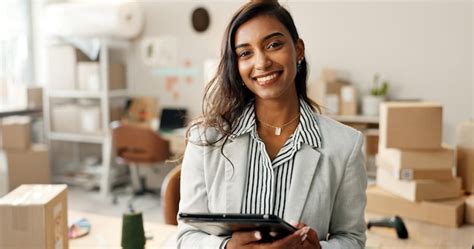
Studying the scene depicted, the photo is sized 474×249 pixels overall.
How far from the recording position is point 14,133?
176 inches

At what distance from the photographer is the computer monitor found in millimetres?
4953

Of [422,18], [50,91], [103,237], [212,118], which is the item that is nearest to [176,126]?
[50,91]

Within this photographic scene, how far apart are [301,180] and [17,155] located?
3.88 m

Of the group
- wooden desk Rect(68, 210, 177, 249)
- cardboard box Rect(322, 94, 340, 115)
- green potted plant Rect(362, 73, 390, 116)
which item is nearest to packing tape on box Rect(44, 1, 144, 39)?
cardboard box Rect(322, 94, 340, 115)

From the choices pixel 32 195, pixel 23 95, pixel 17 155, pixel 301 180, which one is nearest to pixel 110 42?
pixel 23 95

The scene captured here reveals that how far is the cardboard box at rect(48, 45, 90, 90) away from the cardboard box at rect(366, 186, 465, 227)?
396 cm

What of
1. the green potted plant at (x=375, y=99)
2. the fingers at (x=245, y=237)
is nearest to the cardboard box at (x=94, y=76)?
the green potted plant at (x=375, y=99)

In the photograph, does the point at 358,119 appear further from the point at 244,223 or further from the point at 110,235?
the point at 244,223

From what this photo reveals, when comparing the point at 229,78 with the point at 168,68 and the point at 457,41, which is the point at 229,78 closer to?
the point at 457,41

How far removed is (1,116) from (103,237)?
337 cm

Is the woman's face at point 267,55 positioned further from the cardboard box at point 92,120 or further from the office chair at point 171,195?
the cardboard box at point 92,120

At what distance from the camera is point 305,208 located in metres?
1.31

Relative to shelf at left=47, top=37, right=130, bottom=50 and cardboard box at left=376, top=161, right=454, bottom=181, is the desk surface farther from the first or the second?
shelf at left=47, top=37, right=130, bottom=50

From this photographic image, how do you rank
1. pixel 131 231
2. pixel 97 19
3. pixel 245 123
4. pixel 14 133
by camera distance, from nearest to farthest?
pixel 245 123
pixel 131 231
pixel 14 133
pixel 97 19
